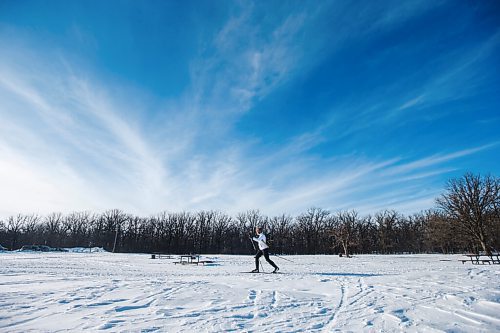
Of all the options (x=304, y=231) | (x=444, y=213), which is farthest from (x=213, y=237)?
(x=444, y=213)

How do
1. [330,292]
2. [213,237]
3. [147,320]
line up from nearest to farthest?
[147,320] < [330,292] < [213,237]

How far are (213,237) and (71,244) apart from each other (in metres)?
46.6

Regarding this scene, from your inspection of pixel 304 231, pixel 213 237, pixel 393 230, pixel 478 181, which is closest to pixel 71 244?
pixel 213 237

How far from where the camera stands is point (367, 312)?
4418 millimetres

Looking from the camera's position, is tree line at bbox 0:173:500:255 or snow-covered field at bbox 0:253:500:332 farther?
tree line at bbox 0:173:500:255

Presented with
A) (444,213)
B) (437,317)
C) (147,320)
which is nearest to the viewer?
(147,320)

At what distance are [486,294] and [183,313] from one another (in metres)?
6.08

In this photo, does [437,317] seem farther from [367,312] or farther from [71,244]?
[71,244]

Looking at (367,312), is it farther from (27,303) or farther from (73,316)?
(27,303)

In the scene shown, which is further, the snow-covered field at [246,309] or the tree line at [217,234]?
the tree line at [217,234]

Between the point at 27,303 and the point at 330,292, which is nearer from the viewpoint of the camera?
the point at 27,303

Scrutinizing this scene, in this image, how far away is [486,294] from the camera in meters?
5.40

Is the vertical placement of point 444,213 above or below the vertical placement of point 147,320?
above

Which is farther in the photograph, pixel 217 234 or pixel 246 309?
pixel 217 234
